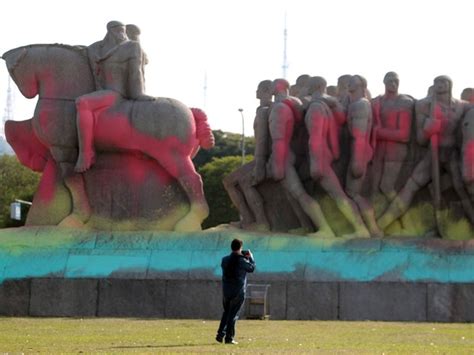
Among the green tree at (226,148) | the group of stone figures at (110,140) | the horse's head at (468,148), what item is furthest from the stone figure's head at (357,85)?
the green tree at (226,148)

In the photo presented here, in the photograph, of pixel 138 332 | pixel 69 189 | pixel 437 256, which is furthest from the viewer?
pixel 69 189

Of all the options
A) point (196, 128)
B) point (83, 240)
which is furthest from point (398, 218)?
point (83, 240)

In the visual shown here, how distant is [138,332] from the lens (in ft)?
72.3

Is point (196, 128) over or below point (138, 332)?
over

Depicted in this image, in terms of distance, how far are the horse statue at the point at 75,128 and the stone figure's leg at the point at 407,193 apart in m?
3.65

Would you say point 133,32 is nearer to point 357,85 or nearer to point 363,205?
point 357,85

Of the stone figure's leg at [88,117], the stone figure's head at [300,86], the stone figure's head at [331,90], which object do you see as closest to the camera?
the stone figure's leg at [88,117]

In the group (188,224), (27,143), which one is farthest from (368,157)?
(27,143)

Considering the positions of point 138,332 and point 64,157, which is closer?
point 138,332

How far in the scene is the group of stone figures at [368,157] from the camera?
30000 mm

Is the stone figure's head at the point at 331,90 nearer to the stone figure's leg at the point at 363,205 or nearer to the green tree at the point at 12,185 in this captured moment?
the stone figure's leg at the point at 363,205

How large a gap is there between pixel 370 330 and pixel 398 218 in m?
7.79

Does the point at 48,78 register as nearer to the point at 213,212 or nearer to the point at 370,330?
the point at 370,330

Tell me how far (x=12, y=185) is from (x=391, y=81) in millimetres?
51071
